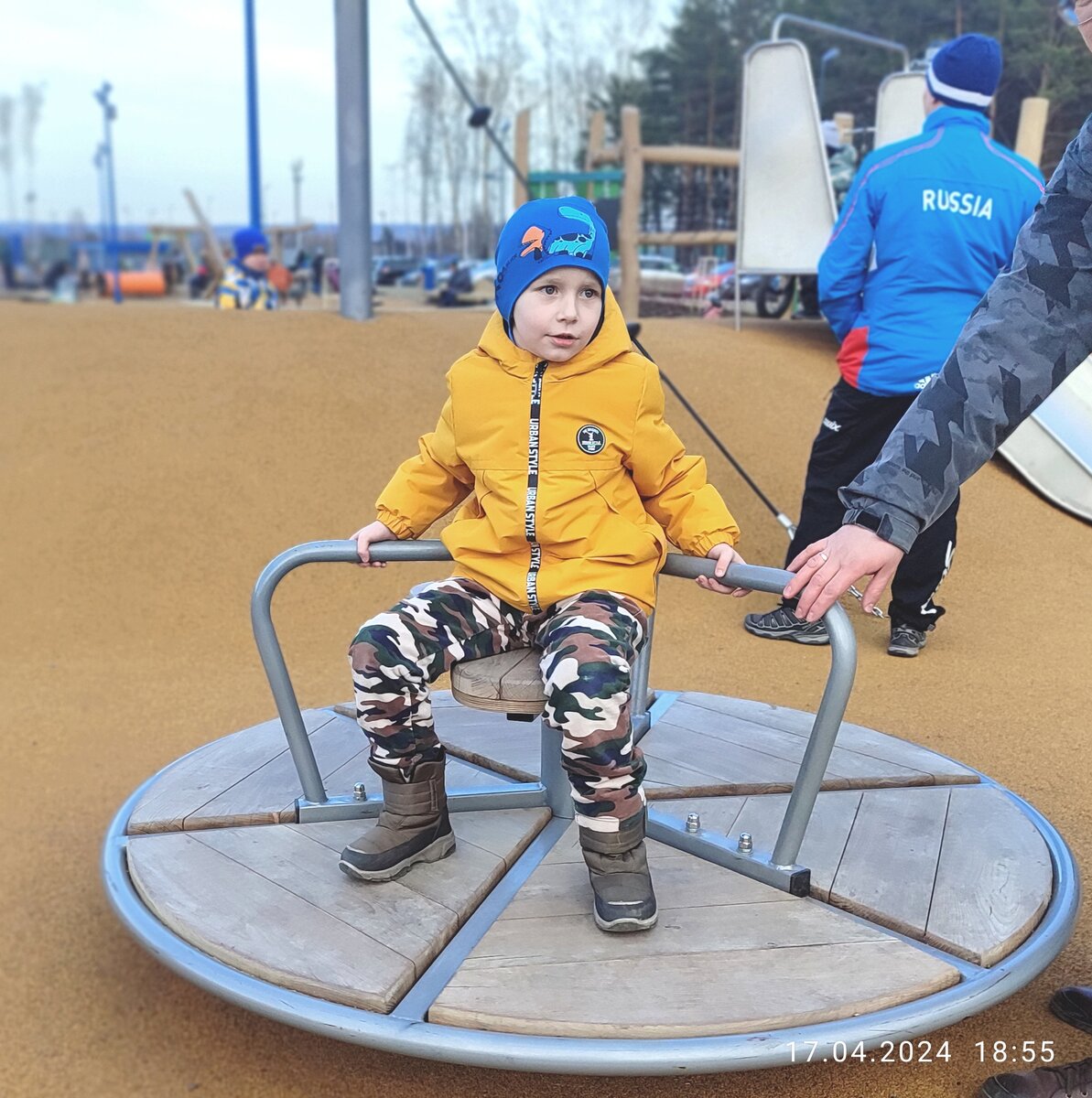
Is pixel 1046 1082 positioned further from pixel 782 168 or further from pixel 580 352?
pixel 782 168

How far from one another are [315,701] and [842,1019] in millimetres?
2273

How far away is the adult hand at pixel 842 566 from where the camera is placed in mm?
1517

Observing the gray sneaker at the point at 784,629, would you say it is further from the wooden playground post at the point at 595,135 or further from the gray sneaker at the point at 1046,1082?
the wooden playground post at the point at 595,135

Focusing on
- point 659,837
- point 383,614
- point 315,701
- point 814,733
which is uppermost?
point 383,614

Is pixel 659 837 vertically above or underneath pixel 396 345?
underneath

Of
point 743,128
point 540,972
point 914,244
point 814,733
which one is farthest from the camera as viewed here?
point 743,128

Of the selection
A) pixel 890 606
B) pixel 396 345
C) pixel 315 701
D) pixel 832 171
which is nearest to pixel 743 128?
pixel 832 171

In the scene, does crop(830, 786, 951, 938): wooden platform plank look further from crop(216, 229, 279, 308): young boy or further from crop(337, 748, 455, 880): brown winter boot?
crop(216, 229, 279, 308): young boy

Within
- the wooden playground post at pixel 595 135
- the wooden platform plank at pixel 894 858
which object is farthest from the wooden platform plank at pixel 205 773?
the wooden playground post at pixel 595 135

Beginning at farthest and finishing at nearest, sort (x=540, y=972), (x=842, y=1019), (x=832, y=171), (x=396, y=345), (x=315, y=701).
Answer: (x=832, y=171) < (x=396, y=345) < (x=315, y=701) < (x=540, y=972) < (x=842, y=1019)

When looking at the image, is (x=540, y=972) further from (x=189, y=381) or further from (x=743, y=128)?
(x=743, y=128)

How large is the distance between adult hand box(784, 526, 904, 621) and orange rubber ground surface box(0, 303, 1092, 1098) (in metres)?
0.84

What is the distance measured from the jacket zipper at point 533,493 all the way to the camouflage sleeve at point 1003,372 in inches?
25.7

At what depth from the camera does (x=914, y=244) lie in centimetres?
373
